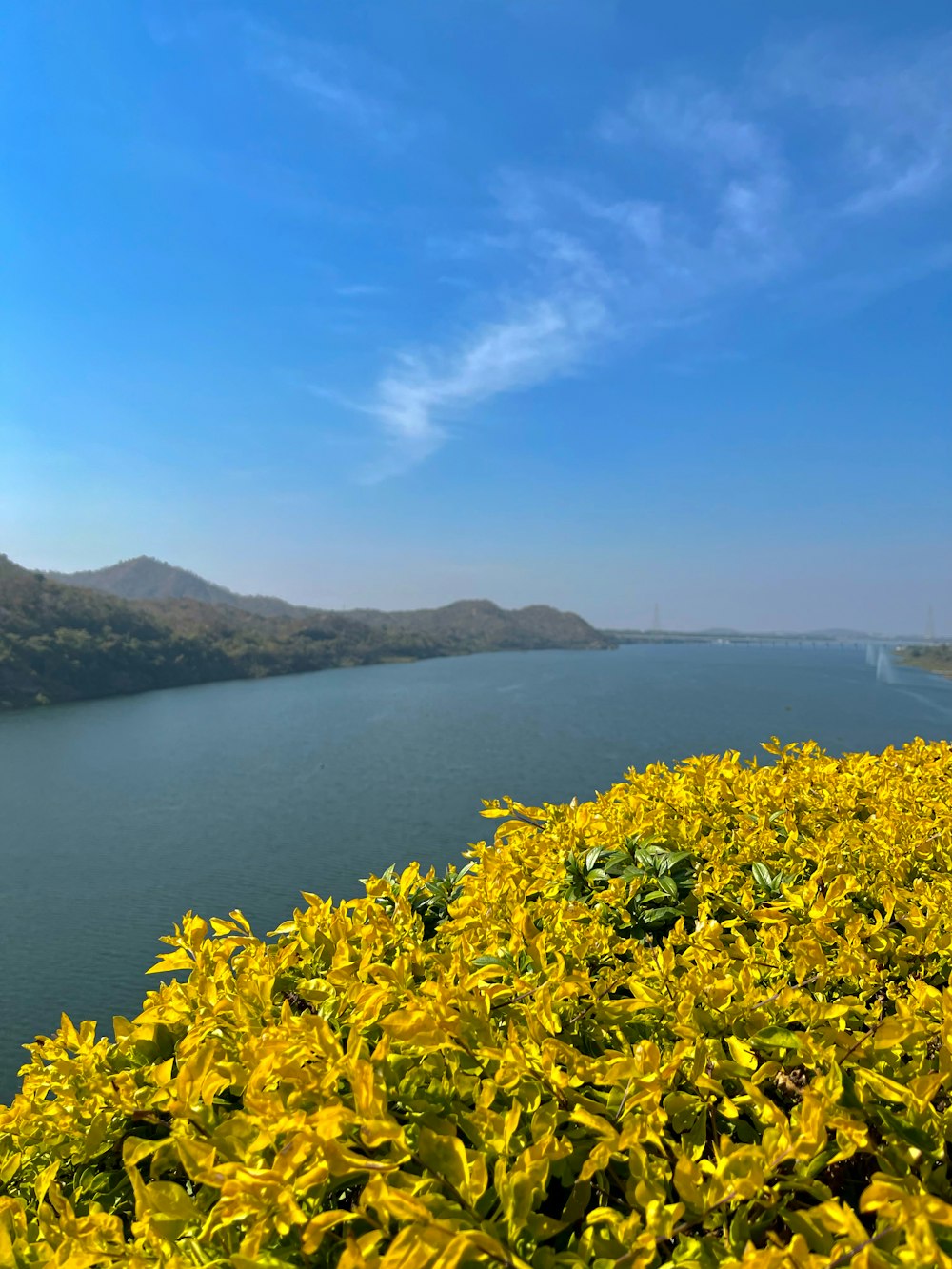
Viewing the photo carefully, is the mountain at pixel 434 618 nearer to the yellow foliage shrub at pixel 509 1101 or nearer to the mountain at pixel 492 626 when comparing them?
the mountain at pixel 492 626

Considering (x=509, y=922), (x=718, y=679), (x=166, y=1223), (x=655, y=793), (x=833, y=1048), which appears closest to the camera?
(x=166, y=1223)

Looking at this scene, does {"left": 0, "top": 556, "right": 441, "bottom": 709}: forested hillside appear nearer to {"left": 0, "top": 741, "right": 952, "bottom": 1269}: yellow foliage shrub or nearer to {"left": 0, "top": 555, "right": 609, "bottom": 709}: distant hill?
{"left": 0, "top": 555, "right": 609, "bottom": 709}: distant hill

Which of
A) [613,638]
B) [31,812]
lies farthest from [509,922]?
[613,638]

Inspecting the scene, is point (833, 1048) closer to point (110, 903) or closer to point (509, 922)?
point (509, 922)

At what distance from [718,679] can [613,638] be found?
73.6 metres

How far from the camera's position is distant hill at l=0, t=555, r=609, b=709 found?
3406cm

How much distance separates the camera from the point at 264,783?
1600 centimetres

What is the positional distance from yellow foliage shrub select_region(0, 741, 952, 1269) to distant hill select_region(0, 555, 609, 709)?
112 ft

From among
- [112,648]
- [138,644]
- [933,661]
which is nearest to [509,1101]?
[112,648]

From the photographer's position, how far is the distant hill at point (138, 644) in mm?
34062

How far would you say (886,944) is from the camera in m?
1.22

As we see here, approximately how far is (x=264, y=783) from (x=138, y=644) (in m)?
29.9

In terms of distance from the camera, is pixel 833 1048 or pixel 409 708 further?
pixel 409 708

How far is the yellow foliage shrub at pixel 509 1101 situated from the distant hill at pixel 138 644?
34275 millimetres
